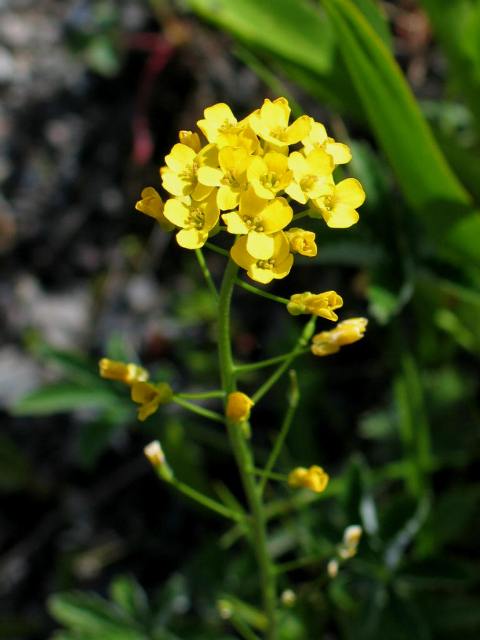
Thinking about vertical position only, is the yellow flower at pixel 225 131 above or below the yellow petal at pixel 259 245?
above

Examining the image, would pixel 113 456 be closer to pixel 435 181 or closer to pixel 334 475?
pixel 334 475

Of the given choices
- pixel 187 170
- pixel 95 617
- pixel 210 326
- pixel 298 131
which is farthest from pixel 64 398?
pixel 298 131

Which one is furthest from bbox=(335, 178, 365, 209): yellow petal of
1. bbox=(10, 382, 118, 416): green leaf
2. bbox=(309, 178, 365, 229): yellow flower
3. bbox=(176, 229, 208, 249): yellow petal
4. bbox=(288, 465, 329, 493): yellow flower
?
bbox=(10, 382, 118, 416): green leaf

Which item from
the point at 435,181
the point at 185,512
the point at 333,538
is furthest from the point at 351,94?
the point at 185,512

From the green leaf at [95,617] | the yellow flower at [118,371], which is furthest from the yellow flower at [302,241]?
the green leaf at [95,617]

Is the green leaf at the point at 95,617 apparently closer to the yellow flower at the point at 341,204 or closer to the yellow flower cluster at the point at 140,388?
the yellow flower cluster at the point at 140,388

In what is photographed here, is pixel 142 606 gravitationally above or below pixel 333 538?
below
